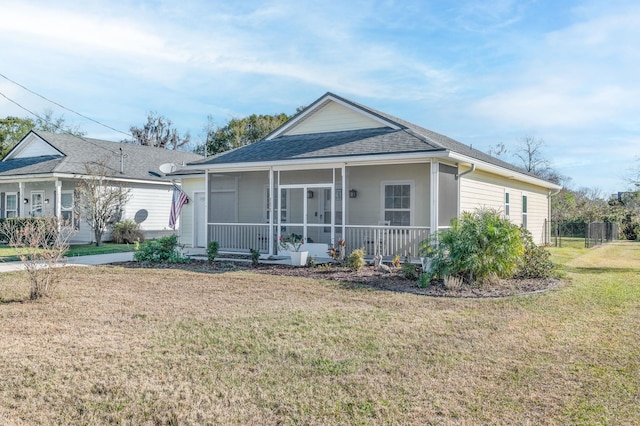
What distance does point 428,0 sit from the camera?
12203 millimetres

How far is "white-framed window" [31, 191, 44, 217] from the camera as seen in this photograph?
22609 mm

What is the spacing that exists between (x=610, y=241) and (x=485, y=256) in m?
22.0

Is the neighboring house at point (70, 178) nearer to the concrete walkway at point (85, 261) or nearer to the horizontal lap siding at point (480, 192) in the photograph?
the concrete walkway at point (85, 261)

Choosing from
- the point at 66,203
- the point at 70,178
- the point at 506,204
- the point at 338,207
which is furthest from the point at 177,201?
the point at 506,204

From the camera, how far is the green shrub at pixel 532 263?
10547mm

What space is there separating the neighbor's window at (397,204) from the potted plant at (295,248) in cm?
291

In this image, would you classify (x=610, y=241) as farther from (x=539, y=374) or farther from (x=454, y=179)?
(x=539, y=374)

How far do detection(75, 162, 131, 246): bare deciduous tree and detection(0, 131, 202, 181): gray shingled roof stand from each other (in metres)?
1.01

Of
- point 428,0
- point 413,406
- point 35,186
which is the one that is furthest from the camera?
point 35,186

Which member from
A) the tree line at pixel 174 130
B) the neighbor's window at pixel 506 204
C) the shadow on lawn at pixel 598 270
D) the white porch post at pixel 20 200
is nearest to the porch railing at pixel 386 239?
the shadow on lawn at pixel 598 270

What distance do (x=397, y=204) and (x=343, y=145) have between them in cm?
252

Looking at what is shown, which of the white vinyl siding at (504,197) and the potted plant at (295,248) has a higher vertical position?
the white vinyl siding at (504,197)

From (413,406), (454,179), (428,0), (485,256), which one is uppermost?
(428,0)

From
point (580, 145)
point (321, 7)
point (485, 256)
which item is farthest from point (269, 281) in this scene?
point (580, 145)
